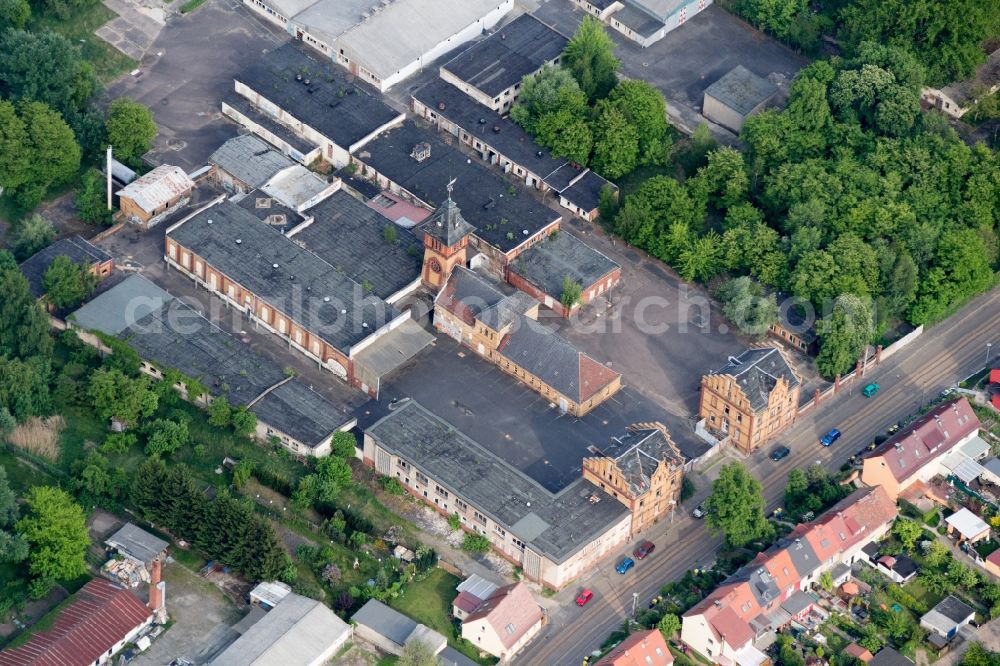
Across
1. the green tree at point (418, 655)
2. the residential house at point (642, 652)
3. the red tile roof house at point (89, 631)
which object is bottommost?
the red tile roof house at point (89, 631)

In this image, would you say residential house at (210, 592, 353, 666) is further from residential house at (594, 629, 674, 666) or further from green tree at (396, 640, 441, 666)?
residential house at (594, 629, 674, 666)

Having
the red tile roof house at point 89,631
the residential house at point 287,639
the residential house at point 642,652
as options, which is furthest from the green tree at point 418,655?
the red tile roof house at point 89,631

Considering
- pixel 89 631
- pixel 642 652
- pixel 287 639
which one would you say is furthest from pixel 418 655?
pixel 89 631

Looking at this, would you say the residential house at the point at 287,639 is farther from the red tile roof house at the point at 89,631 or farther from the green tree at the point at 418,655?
the red tile roof house at the point at 89,631

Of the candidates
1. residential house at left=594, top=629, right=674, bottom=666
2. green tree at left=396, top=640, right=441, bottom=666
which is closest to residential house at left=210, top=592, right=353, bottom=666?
green tree at left=396, top=640, right=441, bottom=666

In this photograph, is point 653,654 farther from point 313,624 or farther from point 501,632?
point 313,624
